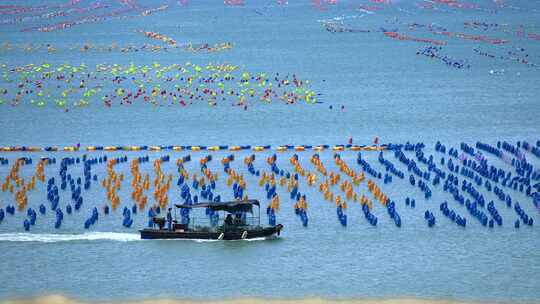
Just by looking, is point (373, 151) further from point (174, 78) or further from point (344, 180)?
point (174, 78)

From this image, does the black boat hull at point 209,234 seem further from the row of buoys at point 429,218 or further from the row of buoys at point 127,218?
the row of buoys at point 429,218

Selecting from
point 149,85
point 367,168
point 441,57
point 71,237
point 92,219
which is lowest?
point 71,237

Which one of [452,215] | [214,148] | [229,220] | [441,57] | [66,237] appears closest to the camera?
[229,220]

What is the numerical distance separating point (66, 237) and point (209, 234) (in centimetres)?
689

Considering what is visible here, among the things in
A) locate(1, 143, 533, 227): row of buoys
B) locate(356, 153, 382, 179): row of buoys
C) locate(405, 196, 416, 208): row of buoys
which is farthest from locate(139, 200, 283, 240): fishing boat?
locate(356, 153, 382, 179): row of buoys

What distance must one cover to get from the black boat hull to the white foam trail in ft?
3.46

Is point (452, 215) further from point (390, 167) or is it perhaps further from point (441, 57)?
point (441, 57)

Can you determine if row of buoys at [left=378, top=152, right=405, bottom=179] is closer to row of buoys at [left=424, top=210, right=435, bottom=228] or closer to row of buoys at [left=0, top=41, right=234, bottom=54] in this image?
row of buoys at [left=424, top=210, right=435, bottom=228]

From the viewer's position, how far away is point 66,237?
186 ft

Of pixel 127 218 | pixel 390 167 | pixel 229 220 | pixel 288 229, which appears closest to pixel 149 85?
pixel 390 167

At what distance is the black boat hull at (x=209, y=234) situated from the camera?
5616 cm

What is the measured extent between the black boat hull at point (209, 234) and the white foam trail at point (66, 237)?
3.46 feet

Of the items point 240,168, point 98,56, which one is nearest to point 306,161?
point 240,168

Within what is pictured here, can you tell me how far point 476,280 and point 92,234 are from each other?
18.9 metres
